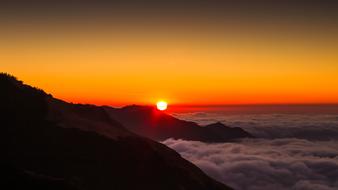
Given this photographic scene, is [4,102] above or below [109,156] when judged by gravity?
above

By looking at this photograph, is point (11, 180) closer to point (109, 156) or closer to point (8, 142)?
point (8, 142)

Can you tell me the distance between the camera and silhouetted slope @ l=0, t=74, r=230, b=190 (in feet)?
236

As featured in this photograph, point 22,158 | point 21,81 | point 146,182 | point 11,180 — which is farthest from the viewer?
point 21,81

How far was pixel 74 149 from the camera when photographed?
253 ft

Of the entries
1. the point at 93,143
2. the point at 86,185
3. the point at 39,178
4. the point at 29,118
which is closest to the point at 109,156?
the point at 93,143

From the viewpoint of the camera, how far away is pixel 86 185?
233 ft

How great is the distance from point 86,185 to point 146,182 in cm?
1355

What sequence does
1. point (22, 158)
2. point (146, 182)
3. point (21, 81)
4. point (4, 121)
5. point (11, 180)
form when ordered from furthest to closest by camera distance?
point (21, 81) < point (146, 182) < point (4, 121) < point (22, 158) < point (11, 180)

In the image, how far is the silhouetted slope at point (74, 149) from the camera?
7200cm

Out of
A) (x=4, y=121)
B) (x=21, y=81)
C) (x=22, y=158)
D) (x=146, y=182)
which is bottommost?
(x=146, y=182)

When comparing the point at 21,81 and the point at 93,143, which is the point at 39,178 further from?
the point at 21,81

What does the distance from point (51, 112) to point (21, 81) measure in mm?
10840

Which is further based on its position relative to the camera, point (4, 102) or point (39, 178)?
point (4, 102)

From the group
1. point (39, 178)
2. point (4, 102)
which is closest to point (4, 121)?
point (4, 102)
